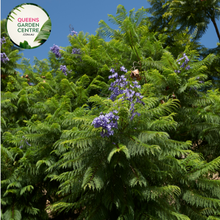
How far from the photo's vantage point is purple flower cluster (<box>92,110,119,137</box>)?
217cm

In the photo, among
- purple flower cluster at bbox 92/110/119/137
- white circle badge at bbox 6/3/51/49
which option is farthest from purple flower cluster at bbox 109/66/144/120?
white circle badge at bbox 6/3/51/49

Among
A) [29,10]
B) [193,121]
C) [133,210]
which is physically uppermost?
[29,10]

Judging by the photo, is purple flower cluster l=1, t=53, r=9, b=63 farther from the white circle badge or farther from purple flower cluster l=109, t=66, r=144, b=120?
purple flower cluster l=109, t=66, r=144, b=120

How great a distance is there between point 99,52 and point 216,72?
2.82m

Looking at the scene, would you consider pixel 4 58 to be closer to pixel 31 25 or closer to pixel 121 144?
pixel 31 25

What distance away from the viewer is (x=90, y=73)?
17.5 feet

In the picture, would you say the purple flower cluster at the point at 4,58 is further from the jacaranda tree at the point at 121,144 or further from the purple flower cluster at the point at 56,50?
the purple flower cluster at the point at 56,50

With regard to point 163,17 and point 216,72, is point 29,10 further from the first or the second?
point 216,72

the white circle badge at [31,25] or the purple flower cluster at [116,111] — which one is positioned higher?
the white circle badge at [31,25]

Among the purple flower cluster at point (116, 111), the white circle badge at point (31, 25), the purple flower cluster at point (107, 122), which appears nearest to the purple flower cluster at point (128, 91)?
the purple flower cluster at point (116, 111)

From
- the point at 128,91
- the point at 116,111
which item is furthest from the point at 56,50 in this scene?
the point at 116,111

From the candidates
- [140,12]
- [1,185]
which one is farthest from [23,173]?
[140,12]

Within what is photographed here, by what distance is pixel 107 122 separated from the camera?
2.26 metres

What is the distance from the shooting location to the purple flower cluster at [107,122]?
7.12ft
